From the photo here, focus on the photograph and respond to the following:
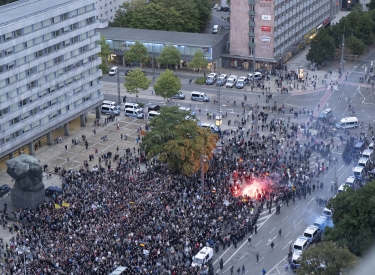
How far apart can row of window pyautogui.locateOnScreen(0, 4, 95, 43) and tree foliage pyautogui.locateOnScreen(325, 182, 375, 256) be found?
44239 millimetres

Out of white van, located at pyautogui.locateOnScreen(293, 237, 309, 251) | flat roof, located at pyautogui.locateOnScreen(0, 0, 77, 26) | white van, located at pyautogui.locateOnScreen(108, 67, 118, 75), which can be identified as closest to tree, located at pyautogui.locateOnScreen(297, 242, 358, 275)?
white van, located at pyautogui.locateOnScreen(293, 237, 309, 251)

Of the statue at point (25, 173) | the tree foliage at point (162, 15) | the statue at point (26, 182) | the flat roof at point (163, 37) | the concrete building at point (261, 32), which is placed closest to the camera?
the statue at point (25, 173)

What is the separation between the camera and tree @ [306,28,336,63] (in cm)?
13225

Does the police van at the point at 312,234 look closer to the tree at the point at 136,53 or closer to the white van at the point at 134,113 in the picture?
the white van at the point at 134,113

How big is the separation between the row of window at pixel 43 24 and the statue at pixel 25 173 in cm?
1733

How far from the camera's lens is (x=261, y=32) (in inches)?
5182

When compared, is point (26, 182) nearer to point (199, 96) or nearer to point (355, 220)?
point (355, 220)

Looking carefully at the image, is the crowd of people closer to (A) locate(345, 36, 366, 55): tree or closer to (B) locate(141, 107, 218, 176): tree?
(B) locate(141, 107, 218, 176): tree

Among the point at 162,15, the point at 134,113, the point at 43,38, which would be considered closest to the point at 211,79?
the point at 134,113

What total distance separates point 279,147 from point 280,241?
78.2 ft

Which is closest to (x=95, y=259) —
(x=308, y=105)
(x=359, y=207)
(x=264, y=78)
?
(x=359, y=207)

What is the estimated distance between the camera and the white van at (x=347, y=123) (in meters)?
106

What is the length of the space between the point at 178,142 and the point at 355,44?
58.3 meters

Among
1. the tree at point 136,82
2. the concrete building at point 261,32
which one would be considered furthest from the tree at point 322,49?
the tree at point 136,82
